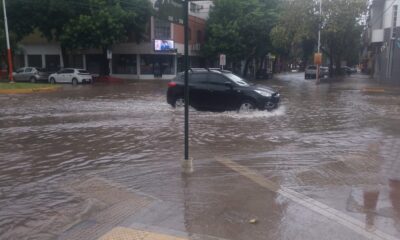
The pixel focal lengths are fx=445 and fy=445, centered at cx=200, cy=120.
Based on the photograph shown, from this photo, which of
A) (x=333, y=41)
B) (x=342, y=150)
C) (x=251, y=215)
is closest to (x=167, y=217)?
(x=251, y=215)

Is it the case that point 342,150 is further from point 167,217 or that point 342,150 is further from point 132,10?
point 132,10

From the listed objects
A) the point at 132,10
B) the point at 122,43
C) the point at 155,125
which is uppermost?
the point at 132,10

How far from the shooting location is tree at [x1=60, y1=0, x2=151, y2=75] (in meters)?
40.2

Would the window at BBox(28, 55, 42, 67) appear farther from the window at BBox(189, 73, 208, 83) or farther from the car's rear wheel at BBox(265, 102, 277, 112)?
the car's rear wheel at BBox(265, 102, 277, 112)

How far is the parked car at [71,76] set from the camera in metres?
38.8

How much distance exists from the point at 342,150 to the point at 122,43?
3990cm

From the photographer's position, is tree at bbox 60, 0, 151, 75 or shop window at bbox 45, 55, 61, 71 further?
shop window at bbox 45, 55, 61, 71

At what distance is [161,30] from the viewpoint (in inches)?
1822

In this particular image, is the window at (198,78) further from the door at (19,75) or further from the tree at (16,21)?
the door at (19,75)

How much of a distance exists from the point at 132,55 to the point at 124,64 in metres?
1.47

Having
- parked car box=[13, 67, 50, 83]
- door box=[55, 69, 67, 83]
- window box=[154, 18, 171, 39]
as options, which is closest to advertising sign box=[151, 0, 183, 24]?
door box=[55, 69, 67, 83]

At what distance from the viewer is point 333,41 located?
50188 millimetres

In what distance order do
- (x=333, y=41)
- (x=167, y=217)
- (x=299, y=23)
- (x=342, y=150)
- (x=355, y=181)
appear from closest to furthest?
(x=167, y=217) < (x=355, y=181) < (x=342, y=150) < (x=299, y=23) < (x=333, y=41)

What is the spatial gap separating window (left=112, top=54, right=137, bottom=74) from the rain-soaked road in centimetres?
3448
